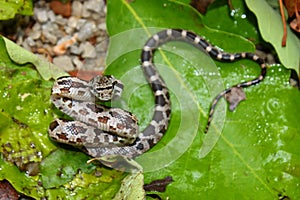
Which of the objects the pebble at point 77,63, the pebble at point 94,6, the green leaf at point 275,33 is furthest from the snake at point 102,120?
the pebble at point 94,6

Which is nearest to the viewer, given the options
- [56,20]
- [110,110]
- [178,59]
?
[110,110]

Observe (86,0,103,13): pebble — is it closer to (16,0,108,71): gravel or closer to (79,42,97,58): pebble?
(16,0,108,71): gravel

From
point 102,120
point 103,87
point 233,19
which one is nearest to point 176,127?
point 102,120

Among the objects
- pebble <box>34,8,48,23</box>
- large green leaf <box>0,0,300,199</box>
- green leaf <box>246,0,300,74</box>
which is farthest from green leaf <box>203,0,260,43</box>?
pebble <box>34,8,48,23</box>

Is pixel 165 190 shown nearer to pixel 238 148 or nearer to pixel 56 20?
pixel 238 148

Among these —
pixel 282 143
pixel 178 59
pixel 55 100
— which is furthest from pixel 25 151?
pixel 282 143

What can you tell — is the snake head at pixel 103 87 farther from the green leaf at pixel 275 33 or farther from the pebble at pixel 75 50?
the green leaf at pixel 275 33
